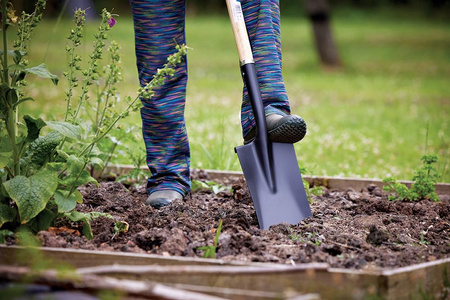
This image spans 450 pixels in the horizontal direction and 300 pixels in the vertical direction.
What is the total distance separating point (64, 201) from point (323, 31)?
10562 mm

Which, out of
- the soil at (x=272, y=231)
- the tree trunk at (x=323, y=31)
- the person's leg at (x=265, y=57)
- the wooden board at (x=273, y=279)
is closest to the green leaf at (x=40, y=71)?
the soil at (x=272, y=231)

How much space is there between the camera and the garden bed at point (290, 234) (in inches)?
76.4

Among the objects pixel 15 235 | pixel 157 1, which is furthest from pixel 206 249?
pixel 157 1

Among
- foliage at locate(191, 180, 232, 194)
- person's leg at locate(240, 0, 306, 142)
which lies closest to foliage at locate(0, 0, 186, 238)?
person's leg at locate(240, 0, 306, 142)

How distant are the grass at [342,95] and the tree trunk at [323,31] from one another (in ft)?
1.05

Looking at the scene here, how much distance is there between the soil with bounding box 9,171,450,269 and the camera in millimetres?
2008

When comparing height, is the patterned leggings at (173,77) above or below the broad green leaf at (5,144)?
above

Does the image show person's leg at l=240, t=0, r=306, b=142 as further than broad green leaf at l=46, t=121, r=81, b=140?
Yes

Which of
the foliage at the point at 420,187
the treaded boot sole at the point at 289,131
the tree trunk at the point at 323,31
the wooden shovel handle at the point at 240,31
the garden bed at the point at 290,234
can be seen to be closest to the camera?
the garden bed at the point at 290,234

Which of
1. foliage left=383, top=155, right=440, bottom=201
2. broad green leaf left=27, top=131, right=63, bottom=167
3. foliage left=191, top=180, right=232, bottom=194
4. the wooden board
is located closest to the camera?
the wooden board

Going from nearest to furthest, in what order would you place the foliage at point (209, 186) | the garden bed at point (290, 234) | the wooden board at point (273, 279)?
the wooden board at point (273, 279)
the garden bed at point (290, 234)
the foliage at point (209, 186)

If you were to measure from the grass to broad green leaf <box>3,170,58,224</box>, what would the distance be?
0.89 metres

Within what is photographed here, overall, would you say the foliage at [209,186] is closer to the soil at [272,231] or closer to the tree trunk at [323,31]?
the soil at [272,231]

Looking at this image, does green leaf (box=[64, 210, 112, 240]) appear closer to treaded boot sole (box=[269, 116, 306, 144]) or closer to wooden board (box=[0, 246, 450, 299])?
wooden board (box=[0, 246, 450, 299])
